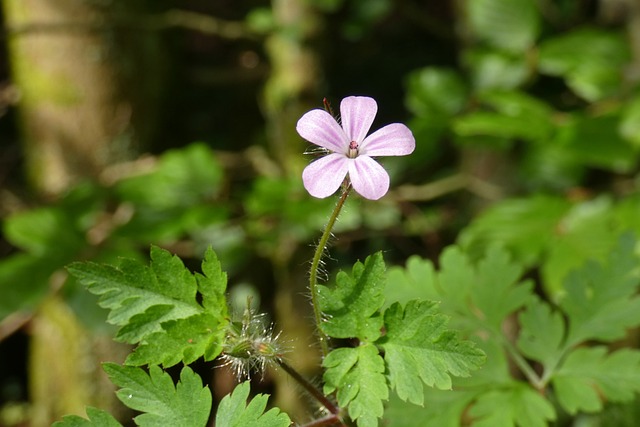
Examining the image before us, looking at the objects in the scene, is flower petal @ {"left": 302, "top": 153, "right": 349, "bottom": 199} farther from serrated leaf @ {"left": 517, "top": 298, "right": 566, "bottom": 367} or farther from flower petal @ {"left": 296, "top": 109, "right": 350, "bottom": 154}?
serrated leaf @ {"left": 517, "top": 298, "right": 566, "bottom": 367}

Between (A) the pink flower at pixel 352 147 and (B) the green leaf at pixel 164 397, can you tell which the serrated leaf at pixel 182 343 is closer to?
(B) the green leaf at pixel 164 397

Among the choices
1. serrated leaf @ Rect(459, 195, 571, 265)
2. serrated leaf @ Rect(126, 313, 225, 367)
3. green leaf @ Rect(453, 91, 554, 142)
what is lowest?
serrated leaf @ Rect(126, 313, 225, 367)

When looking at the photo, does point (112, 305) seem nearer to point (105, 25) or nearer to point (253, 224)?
point (253, 224)

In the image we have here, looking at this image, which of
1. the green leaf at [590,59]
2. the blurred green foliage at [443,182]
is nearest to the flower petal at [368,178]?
the blurred green foliage at [443,182]

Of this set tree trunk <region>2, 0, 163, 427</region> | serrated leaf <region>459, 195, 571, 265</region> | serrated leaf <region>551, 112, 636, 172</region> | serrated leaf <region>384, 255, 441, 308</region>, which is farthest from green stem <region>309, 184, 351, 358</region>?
tree trunk <region>2, 0, 163, 427</region>

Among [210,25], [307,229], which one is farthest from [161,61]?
[307,229]

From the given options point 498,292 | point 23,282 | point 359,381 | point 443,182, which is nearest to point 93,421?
point 359,381

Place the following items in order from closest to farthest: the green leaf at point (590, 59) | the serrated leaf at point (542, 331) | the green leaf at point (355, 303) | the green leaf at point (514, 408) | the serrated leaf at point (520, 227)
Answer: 1. the green leaf at point (355, 303)
2. the green leaf at point (514, 408)
3. the serrated leaf at point (542, 331)
4. the serrated leaf at point (520, 227)
5. the green leaf at point (590, 59)
